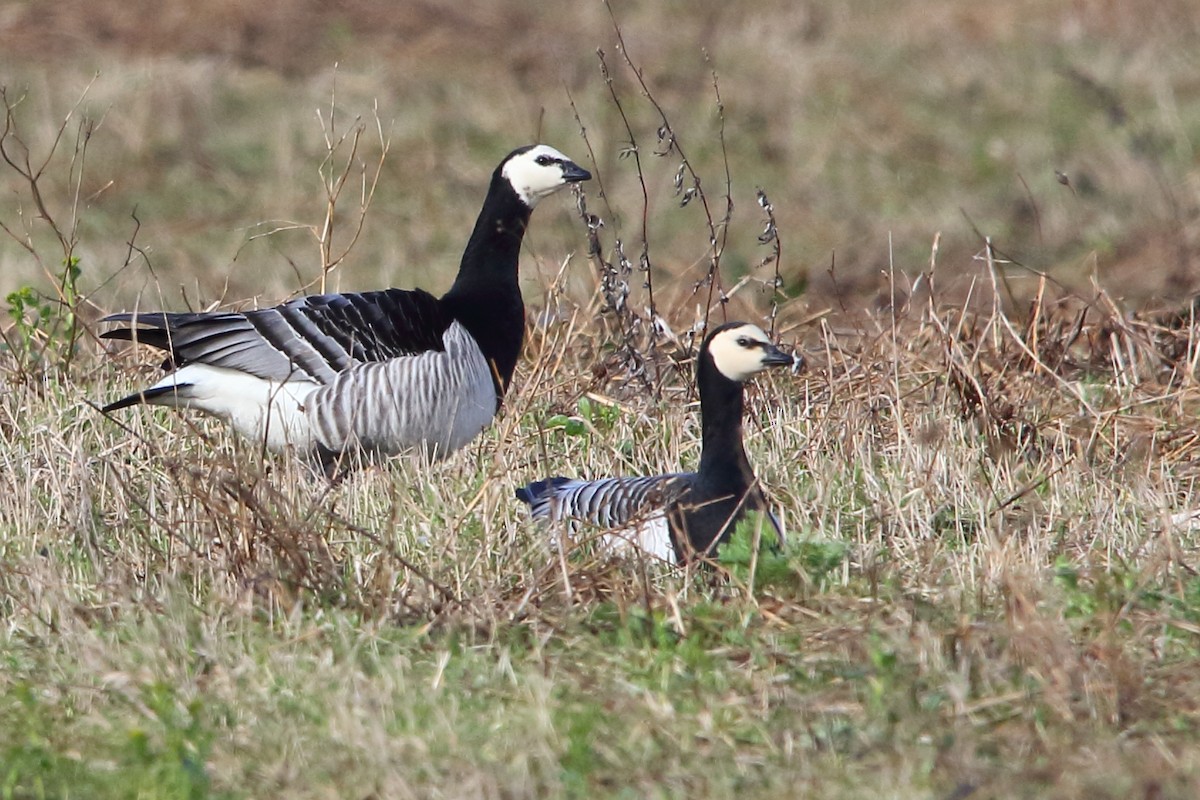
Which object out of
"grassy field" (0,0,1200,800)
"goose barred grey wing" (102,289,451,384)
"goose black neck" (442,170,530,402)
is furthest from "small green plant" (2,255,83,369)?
"goose black neck" (442,170,530,402)

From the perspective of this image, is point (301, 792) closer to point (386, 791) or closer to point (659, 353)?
point (386, 791)

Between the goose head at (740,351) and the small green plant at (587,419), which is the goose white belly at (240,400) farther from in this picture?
the goose head at (740,351)

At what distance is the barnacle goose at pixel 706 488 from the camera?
530 centimetres

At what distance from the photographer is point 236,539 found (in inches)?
189

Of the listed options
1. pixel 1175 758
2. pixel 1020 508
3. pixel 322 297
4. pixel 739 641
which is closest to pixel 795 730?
pixel 739 641

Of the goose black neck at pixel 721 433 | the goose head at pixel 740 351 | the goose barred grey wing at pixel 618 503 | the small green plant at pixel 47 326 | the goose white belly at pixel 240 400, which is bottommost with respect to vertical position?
the goose barred grey wing at pixel 618 503

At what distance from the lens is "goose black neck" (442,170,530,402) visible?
7.06 m

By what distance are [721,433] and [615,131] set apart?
32.1 ft

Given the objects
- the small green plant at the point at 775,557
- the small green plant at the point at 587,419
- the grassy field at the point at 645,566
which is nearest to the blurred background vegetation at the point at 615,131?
the grassy field at the point at 645,566

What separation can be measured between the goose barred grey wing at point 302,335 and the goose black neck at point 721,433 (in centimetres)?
156

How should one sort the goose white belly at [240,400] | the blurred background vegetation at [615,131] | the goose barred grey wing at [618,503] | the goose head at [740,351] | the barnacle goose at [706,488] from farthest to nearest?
the blurred background vegetation at [615,131] < the goose white belly at [240,400] < the goose head at [740,351] < the barnacle goose at [706,488] < the goose barred grey wing at [618,503]

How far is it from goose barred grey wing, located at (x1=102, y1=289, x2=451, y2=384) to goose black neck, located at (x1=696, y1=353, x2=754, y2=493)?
1.56m

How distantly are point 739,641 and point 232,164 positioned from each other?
1130cm

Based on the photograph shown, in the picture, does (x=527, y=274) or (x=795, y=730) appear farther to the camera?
(x=527, y=274)
